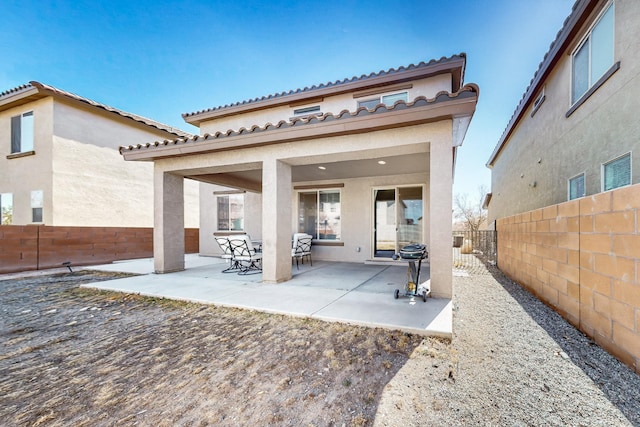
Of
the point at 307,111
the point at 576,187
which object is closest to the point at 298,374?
the point at 576,187

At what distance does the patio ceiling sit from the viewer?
6785 millimetres

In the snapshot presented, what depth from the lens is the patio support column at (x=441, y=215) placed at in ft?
14.5

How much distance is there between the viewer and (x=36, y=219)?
32.9 feet

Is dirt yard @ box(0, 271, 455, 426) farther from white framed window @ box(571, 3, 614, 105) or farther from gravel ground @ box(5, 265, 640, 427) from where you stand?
white framed window @ box(571, 3, 614, 105)

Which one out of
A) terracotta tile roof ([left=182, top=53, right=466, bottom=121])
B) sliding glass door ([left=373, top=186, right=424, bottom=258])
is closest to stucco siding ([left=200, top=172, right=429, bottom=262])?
sliding glass door ([left=373, top=186, right=424, bottom=258])

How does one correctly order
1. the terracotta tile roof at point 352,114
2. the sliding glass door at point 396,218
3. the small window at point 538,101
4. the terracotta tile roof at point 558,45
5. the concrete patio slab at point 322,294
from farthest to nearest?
the sliding glass door at point 396,218 < the small window at point 538,101 < the terracotta tile roof at point 558,45 < the terracotta tile roof at point 352,114 < the concrete patio slab at point 322,294

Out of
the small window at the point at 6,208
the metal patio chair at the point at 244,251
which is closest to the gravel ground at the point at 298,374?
the metal patio chair at the point at 244,251

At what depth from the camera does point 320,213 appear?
9859 millimetres

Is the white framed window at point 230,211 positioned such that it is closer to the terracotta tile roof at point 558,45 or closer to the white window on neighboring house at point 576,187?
the white window on neighboring house at point 576,187

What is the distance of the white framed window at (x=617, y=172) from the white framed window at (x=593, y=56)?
1.72 m

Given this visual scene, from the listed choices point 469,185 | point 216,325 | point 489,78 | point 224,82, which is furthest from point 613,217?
point 469,185

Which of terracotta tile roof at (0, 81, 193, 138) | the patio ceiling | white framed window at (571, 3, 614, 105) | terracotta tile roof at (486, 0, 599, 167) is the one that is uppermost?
terracotta tile roof at (0, 81, 193, 138)

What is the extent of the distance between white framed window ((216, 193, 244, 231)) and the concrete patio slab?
3.56 meters

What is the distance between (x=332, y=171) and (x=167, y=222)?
484 cm
